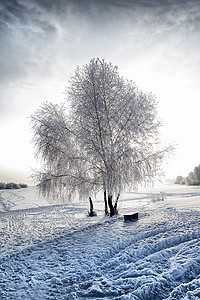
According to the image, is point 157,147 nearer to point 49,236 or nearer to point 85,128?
point 85,128

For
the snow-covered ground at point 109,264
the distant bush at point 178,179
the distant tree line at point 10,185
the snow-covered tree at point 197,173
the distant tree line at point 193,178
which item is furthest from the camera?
the distant bush at point 178,179

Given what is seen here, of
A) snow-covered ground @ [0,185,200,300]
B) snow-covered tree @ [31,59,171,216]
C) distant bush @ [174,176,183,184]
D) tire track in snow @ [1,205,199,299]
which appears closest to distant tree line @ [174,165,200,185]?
distant bush @ [174,176,183,184]

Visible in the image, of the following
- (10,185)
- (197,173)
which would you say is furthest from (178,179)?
(10,185)

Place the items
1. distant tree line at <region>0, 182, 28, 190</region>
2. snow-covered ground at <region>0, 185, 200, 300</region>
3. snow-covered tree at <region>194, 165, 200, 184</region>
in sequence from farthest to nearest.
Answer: distant tree line at <region>0, 182, 28, 190</region>, snow-covered tree at <region>194, 165, 200, 184</region>, snow-covered ground at <region>0, 185, 200, 300</region>

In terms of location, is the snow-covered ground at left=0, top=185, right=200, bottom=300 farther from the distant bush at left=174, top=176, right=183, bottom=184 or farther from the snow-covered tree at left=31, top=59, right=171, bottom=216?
the distant bush at left=174, top=176, right=183, bottom=184

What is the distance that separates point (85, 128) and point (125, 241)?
5.14 m

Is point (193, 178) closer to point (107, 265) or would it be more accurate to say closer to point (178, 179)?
point (178, 179)

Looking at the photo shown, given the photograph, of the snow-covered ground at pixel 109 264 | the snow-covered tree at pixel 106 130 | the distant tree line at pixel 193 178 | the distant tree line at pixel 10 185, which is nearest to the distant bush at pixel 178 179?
the distant tree line at pixel 193 178

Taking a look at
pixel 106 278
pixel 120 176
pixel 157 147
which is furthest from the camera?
pixel 157 147

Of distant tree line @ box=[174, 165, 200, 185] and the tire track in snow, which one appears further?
distant tree line @ box=[174, 165, 200, 185]

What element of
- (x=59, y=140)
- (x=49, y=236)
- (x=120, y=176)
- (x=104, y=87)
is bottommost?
(x=49, y=236)

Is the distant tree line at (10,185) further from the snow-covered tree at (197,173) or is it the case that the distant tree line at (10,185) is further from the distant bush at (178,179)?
the distant bush at (178,179)

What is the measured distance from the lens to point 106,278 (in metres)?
3.36

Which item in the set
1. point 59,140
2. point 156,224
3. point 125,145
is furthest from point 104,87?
point 156,224
